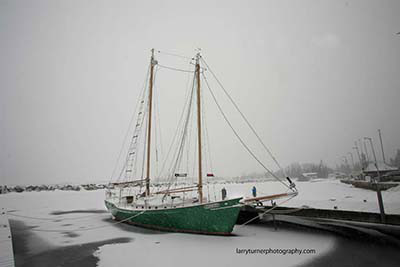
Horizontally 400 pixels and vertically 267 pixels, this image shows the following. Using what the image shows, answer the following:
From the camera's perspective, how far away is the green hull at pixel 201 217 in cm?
1154

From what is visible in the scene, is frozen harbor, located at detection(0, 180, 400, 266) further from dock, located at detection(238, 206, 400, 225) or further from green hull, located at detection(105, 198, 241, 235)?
dock, located at detection(238, 206, 400, 225)

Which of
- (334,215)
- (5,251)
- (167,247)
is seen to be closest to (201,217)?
(167,247)

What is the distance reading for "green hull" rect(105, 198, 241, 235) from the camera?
1154cm

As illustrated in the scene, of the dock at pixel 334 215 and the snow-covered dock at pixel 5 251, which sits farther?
the dock at pixel 334 215

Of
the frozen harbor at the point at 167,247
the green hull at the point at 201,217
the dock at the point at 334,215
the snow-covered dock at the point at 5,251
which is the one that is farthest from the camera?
the dock at the point at 334,215

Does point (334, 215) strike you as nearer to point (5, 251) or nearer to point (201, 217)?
point (201, 217)

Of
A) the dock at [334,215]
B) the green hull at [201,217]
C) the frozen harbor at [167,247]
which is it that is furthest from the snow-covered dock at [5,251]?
the dock at [334,215]

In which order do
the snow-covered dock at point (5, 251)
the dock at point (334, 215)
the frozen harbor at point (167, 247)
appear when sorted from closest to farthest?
the snow-covered dock at point (5, 251) → the frozen harbor at point (167, 247) → the dock at point (334, 215)

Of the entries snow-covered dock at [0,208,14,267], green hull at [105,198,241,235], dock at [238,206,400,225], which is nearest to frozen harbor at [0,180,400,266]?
green hull at [105,198,241,235]

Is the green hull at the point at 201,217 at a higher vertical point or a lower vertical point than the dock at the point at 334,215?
higher

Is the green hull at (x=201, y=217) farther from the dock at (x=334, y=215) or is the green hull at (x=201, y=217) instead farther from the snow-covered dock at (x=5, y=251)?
the snow-covered dock at (x=5, y=251)

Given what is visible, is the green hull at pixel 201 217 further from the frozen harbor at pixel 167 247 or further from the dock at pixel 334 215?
the dock at pixel 334 215

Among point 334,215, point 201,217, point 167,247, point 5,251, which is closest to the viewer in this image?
point 5,251

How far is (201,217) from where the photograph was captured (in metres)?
12.0
